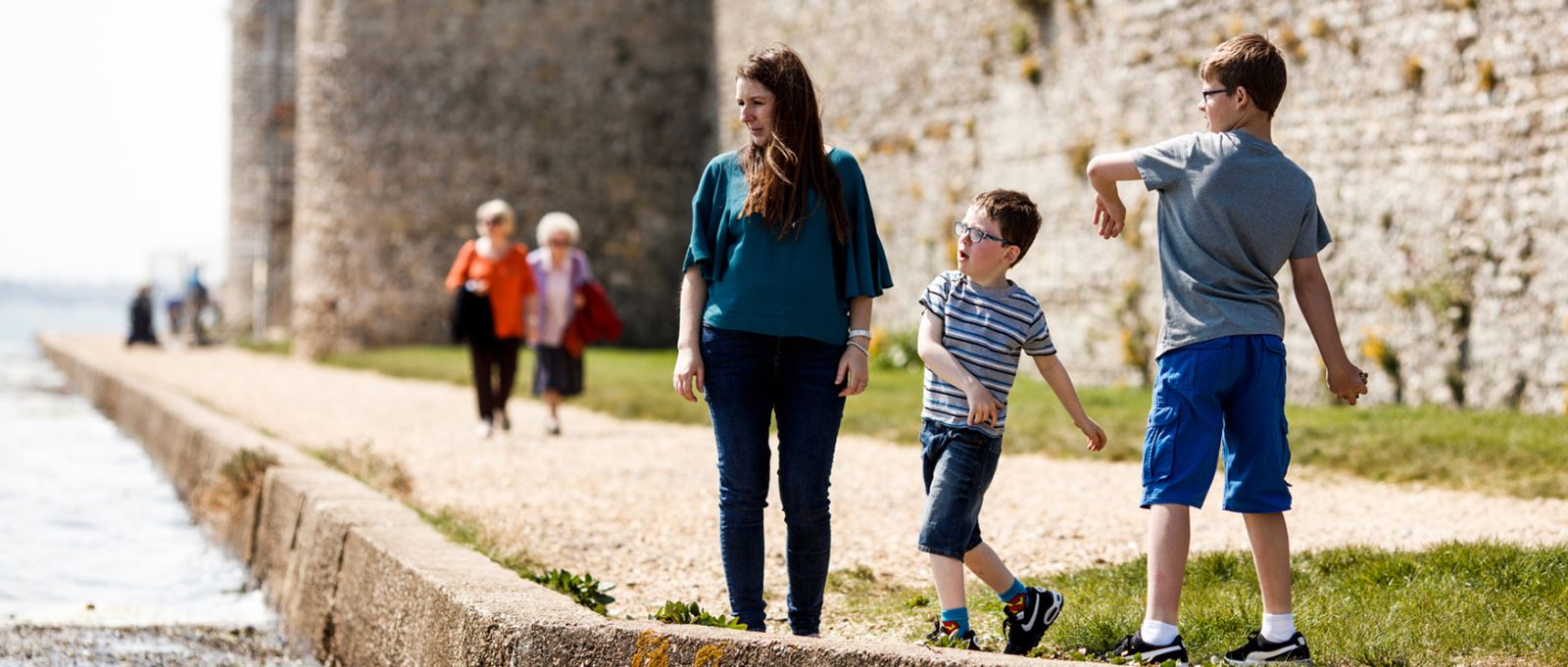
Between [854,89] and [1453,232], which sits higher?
[854,89]

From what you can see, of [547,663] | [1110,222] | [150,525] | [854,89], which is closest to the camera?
[547,663]

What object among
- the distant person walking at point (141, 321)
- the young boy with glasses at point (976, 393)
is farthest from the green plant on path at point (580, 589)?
the distant person walking at point (141, 321)

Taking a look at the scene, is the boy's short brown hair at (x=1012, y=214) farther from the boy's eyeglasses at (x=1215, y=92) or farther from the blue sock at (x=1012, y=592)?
the blue sock at (x=1012, y=592)

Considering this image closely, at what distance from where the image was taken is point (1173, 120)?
38.2 ft

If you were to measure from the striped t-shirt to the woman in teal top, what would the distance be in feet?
0.58

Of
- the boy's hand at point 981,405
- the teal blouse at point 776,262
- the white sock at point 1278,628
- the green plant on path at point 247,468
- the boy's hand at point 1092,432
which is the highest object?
the teal blouse at point 776,262

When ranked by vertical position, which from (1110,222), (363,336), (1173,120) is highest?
(1173,120)

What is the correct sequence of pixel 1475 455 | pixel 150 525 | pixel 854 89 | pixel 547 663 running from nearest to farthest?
1. pixel 547 663
2. pixel 1475 455
3. pixel 150 525
4. pixel 854 89

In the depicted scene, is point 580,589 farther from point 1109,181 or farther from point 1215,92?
point 1215,92

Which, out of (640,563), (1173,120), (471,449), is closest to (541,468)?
(471,449)

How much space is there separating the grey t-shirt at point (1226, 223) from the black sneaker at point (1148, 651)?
0.64 metres

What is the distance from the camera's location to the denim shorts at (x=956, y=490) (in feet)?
12.3

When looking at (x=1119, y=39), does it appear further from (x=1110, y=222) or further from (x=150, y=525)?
(x=1110, y=222)

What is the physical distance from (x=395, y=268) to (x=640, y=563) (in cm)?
1412
